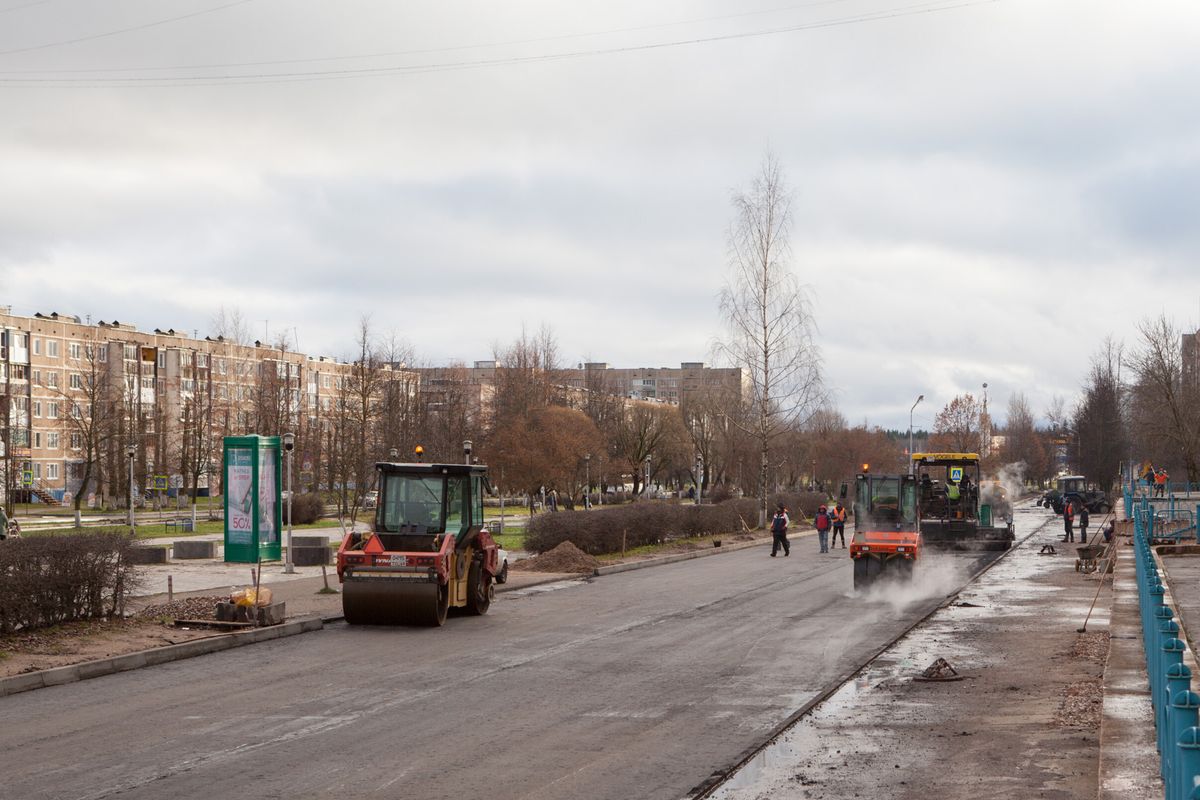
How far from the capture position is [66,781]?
364 inches

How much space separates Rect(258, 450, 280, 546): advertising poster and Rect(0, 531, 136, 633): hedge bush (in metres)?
8.77

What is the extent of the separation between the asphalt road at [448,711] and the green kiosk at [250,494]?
7626 millimetres

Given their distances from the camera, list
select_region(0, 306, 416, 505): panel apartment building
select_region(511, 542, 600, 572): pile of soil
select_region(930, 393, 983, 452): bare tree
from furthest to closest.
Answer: select_region(930, 393, 983, 452): bare tree < select_region(0, 306, 416, 505): panel apartment building < select_region(511, 542, 600, 572): pile of soil

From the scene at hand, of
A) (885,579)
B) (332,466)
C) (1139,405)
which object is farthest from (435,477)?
(1139,405)

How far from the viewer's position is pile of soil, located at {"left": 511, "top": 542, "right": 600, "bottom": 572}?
105 feet

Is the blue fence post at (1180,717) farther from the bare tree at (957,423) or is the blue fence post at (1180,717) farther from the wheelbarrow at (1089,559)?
the bare tree at (957,423)

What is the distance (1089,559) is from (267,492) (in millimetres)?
22195

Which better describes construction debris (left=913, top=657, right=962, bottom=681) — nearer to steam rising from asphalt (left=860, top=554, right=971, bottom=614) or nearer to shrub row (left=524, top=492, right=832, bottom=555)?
steam rising from asphalt (left=860, top=554, right=971, bottom=614)

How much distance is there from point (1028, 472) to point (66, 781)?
147738 mm

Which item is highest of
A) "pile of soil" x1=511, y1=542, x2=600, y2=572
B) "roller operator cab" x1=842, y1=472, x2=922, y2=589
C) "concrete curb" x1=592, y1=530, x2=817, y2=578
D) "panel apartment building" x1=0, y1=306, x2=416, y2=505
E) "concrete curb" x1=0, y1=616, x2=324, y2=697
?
"panel apartment building" x1=0, y1=306, x2=416, y2=505

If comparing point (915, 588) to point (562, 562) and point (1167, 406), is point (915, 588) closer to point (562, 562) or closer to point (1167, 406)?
point (562, 562)

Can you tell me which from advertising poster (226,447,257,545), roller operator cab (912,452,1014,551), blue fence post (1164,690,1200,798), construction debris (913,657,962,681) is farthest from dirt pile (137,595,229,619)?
roller operator cab (912,452,1014,551)

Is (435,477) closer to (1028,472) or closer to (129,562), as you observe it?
(129,562)

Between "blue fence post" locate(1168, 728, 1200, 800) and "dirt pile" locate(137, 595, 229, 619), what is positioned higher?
"blue fence post" locate(1168, 728, 1200, 800)
